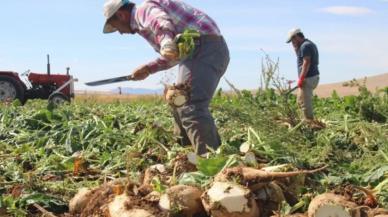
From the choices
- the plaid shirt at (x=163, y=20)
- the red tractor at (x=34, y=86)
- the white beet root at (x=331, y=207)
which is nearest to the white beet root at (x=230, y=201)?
the white beet root at (x=331, y=207)

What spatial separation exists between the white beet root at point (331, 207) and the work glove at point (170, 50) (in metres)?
1.79

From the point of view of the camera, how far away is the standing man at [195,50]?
4.51 m

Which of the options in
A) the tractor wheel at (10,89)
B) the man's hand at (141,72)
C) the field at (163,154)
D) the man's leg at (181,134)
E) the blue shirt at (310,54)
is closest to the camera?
the field at (163,154)

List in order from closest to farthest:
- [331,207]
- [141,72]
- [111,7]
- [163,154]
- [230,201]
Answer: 1. [331,207]
2. [230,201]
3. [163,154]
4. [111,7]
5. [141,72]

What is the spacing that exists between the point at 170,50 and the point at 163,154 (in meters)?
0.81

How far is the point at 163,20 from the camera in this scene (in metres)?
4.51

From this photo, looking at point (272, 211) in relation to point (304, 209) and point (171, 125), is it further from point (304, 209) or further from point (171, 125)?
point (171, 125)

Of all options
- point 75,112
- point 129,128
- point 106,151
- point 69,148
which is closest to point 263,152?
point 106,151

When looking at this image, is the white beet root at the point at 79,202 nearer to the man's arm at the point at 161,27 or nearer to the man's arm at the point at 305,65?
the man's arm at the point at 161,27

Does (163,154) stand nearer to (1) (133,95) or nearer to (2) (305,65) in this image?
(2) (305,65)

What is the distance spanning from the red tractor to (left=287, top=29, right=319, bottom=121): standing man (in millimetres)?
7703

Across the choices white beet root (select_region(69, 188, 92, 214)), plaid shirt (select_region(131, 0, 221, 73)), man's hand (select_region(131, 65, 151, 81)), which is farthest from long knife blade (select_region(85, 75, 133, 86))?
white beet root (select_region(69, 188, 92, 214))

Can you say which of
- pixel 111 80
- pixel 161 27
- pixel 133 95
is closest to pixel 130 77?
pixel 111 80

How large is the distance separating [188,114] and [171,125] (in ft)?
4.92
